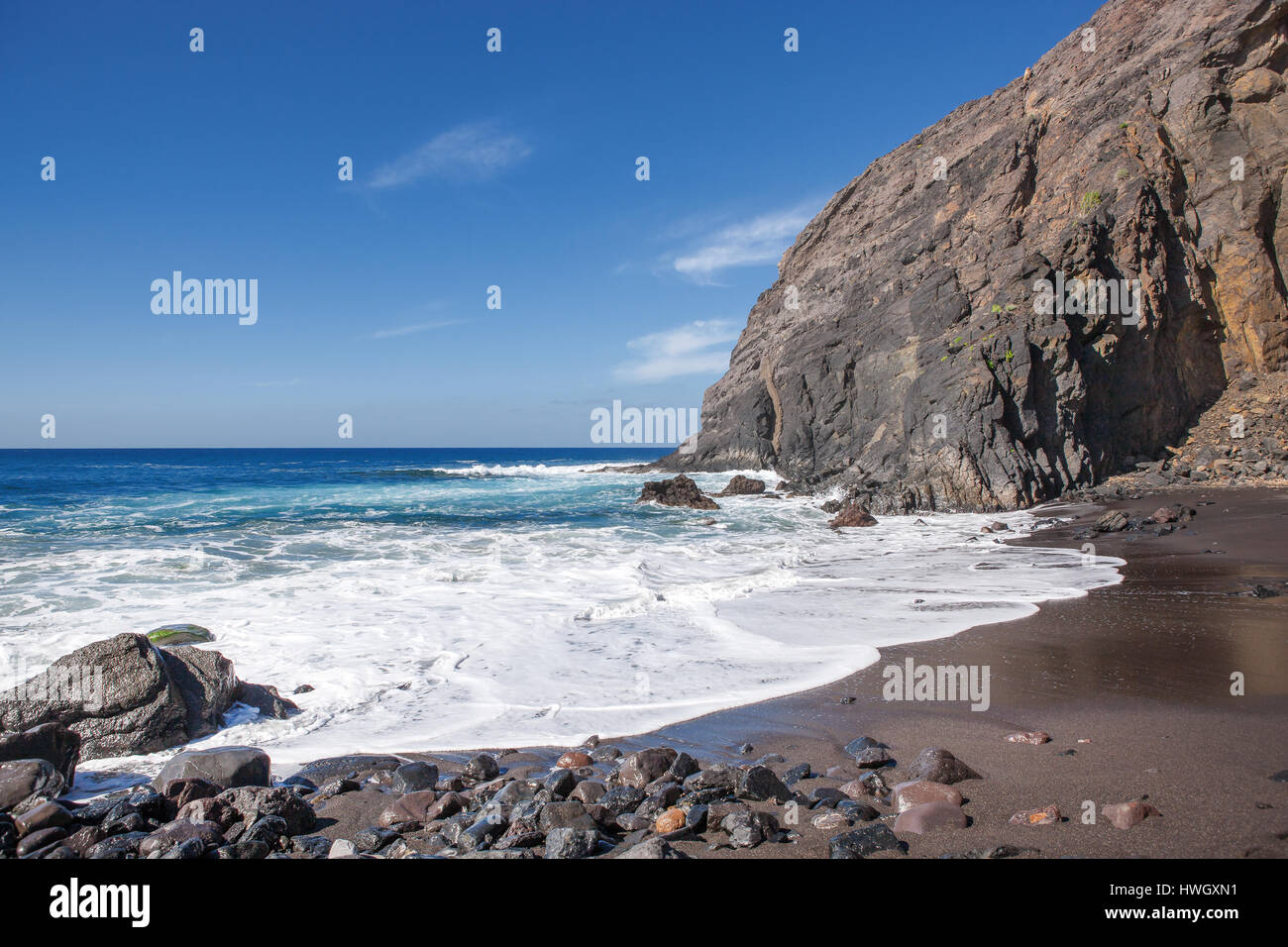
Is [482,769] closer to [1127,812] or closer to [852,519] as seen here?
[1127,812]

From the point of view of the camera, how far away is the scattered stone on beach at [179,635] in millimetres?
8086

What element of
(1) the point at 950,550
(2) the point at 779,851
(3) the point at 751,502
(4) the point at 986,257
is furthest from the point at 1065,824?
(4) the point at 986,257

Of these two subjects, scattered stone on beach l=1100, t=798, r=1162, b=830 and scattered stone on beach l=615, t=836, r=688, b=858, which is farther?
scattered stone on beach l=1100, t=798, r=1162, b=830

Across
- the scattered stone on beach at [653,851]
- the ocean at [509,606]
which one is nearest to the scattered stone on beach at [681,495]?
the ocean at [509,606]

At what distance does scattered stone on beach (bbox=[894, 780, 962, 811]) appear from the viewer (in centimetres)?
395

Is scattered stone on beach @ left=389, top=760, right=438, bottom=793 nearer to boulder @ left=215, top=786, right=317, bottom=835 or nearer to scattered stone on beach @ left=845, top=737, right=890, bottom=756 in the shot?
boulder @ left=215, top=786, right=317, bottom=835

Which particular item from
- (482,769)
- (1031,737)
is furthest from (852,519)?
(482,769)

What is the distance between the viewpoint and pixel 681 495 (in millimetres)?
27047

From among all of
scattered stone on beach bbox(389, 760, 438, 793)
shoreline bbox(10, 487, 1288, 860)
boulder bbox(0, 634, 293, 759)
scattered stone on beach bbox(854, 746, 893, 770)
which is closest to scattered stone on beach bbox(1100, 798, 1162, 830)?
shoreline bbox(10, 487, 1288, 860)

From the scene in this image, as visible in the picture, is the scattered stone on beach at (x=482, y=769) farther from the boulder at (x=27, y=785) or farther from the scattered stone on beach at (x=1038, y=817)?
the scattered stone on beach at (x=1038, y=817)

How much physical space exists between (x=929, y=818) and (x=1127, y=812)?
1.00 meters

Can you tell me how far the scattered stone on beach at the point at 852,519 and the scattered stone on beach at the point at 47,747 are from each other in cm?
1817

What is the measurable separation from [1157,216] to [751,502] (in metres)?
18.0

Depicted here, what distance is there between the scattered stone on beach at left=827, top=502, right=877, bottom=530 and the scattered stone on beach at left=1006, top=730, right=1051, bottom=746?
15355 millimetres
